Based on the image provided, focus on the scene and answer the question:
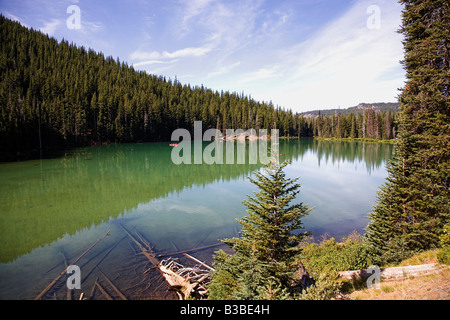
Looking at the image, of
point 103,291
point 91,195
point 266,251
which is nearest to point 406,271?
point 266,251

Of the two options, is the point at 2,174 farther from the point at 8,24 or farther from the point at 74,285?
the point at 8,24

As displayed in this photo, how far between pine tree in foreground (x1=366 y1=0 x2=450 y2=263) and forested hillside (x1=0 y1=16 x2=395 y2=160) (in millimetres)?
58126

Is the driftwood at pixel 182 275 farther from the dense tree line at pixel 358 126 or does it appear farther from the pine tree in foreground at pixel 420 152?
the dense tree line at pixel 358 126

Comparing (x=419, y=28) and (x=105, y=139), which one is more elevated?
(x=419, y=28)

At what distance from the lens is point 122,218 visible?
57.9ft

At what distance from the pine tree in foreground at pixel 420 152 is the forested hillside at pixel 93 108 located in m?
58.1

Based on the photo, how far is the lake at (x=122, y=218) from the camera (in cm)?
1045

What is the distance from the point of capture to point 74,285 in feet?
31.8

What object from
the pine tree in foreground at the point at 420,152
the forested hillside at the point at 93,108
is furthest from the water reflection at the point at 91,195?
the forested hillside at the point at 93,108

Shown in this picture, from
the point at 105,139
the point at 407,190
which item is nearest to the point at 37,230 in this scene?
the point at 407,190

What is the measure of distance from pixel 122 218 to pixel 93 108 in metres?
76.9

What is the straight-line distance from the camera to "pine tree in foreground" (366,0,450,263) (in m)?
10.9

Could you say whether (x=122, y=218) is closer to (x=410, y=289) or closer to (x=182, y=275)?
(x=182, y=275)

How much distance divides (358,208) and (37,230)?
2374 cm
